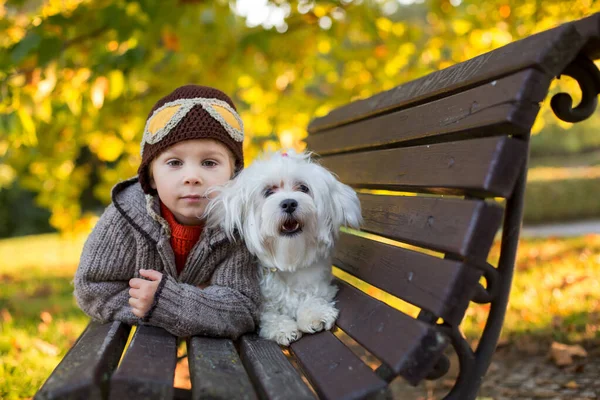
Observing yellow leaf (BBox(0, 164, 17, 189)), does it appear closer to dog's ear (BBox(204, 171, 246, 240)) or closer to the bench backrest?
dog's ear (BBox(204, 171, 246, 240))

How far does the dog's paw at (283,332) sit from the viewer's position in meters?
2.06

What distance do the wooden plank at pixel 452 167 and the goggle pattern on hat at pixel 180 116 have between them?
60 centimetres

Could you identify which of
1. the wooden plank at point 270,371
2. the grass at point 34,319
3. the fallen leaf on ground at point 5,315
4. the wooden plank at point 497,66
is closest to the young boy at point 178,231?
the wooden plank at point 270,371

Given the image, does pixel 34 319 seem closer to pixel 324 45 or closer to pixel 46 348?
pixel 46 348

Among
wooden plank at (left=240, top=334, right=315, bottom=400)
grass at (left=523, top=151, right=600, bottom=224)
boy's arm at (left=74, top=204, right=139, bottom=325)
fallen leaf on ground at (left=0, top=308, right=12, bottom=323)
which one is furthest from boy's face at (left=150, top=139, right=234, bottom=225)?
grass at (left=523, top=151, right=600, bottom=224)

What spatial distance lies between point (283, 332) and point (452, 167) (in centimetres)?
83

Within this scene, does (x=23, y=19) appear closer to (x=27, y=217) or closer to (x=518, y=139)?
(x=518, y=139)

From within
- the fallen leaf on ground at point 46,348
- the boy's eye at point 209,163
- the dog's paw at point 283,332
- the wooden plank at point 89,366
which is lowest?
the fallen leaf on ground at point 46,348

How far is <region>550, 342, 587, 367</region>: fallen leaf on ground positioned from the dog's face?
1684mm

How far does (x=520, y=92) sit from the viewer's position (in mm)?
1494

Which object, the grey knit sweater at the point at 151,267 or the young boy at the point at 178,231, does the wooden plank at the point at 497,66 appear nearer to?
the young boy at the point at 178,231

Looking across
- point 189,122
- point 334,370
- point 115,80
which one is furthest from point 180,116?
point 115,80

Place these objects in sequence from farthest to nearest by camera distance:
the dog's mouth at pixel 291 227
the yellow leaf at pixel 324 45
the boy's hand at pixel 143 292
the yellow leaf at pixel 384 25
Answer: the yellow leaf at pixel 324 45
the yellow leaf at pixel 384 25
the dog's mouth at pixel 291 227
the boy's hand at pixel 143 292

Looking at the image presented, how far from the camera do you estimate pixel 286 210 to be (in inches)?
81.1
